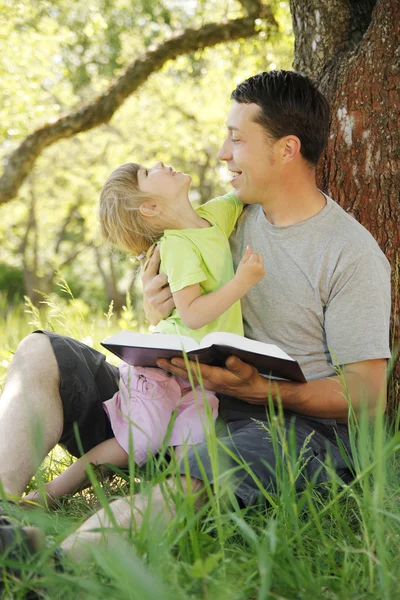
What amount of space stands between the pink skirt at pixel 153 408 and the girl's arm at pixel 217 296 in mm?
237

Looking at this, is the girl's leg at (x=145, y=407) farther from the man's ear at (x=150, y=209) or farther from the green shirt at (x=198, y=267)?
the man's ear at (x=150, y=209)

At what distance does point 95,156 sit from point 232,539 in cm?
2057

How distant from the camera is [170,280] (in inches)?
104

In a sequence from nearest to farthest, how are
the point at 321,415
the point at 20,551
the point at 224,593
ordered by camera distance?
1. the point at 224,593
2. the point at 20,551
3. the point at 321,415

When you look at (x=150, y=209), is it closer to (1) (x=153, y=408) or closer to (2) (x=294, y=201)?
(2) (x=294, y=201)

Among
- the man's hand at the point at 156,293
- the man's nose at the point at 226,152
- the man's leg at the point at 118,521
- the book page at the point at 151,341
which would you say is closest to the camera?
the man's leg at the point at 118,521

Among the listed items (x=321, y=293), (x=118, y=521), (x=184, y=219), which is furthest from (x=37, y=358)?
(x=321, y=293)

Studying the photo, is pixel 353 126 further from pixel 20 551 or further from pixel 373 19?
pixel 20 551

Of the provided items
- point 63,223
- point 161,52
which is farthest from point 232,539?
point 63,223

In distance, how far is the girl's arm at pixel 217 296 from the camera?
2.48 m

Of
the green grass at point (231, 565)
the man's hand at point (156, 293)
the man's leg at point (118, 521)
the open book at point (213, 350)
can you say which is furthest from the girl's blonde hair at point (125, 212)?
the green grass at point (231, 565)

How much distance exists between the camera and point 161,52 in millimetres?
7113

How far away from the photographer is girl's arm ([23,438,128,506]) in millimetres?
2596

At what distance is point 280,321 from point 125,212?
74 cm
